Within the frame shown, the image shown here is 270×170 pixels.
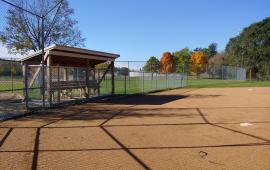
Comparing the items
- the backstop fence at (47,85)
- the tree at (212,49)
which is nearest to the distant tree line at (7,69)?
the backstop fence at (47,85)

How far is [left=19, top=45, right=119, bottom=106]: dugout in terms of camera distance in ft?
60.8

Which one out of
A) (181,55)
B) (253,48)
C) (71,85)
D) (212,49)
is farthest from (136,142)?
(212,49)

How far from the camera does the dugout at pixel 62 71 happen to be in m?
18.5

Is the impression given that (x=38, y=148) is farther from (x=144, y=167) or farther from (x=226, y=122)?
(x=226, y=122)

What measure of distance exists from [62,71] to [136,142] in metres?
13.4

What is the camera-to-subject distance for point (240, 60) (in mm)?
90188

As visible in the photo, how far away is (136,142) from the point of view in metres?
8.97

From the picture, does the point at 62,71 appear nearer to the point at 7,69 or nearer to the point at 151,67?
the point at 7,69

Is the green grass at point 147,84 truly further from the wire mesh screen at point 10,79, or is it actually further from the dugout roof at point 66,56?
the wire mesh screen at point 10,79

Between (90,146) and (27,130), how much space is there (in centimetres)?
296

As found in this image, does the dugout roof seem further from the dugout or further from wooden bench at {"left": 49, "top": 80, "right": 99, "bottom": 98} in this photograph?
wooden bench at {"left": 49, "top": 80, "right": 99, "bottom": 98}

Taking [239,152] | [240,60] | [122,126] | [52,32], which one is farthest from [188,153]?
[240,60]

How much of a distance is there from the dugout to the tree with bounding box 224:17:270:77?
213 feet

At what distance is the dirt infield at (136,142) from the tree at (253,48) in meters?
75.4
